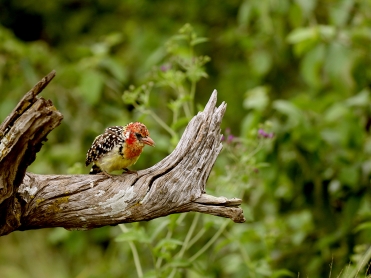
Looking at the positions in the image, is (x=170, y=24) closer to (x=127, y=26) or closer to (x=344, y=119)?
(x=127, y=26)

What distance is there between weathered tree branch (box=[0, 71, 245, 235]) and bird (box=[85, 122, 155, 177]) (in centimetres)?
A: 40

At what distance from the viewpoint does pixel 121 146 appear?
3852mm

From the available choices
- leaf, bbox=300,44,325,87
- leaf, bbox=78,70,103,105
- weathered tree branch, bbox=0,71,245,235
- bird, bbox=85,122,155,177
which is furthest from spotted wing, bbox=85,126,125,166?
leaf, bbox=300,44,325,87

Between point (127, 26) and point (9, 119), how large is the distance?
5.79 metres

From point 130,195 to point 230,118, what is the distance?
4.88m

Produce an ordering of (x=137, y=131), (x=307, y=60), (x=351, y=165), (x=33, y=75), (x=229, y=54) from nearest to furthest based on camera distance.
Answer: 1. (x=137, y=131)
2. (x=351, y=165)
3. (x=307, y=60)
4. (x=33, y=75)
5. (x=229, y=54)

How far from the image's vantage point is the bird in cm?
384

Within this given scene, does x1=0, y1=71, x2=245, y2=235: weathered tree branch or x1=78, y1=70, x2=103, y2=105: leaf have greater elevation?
x1=78, y1=70, x2=103, y2=105: leaf

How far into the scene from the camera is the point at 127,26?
8547 mm

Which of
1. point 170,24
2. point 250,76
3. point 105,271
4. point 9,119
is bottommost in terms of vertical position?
point 105,271

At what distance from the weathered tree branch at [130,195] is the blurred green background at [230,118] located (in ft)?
1.96

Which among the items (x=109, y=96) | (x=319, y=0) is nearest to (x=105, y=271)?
(x=109, y=96)

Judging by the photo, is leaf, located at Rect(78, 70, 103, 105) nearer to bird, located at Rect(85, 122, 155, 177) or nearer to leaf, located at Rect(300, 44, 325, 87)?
leaf, located at Rect(300, 44, 325, 87)

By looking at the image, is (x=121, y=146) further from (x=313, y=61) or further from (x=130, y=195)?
(x=313, y=61)
